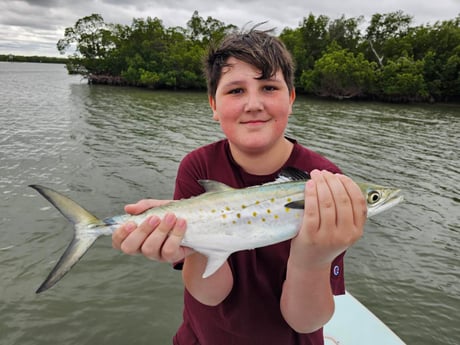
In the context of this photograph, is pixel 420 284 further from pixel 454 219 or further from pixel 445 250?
pixel 454 219

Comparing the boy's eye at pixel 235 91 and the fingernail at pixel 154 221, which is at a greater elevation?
the boy's eye at pixel 235 91

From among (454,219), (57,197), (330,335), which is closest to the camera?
(57,197)

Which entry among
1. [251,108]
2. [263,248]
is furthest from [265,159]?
[263,248]

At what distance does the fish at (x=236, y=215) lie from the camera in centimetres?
221

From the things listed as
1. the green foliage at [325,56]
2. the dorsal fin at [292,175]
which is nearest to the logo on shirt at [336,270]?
the dorsal fin at [292,175]

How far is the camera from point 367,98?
49438 millimetres

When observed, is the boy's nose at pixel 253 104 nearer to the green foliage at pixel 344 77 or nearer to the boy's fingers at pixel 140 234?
the boy's fingers at pixel 140 234

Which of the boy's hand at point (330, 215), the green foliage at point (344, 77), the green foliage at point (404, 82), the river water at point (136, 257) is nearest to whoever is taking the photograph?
the boy's hand at point (330, 215)

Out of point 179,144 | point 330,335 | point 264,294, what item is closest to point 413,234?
point 330,335

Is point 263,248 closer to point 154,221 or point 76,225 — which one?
point 154,221

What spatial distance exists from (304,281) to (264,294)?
415 mm

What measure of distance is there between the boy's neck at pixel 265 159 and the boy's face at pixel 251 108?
4 centimetres

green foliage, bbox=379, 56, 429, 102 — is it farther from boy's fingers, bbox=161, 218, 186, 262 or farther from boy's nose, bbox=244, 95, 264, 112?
boy's fingers, bbox=161, 218, 186, 262

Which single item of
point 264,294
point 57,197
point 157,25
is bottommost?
point 264,294
